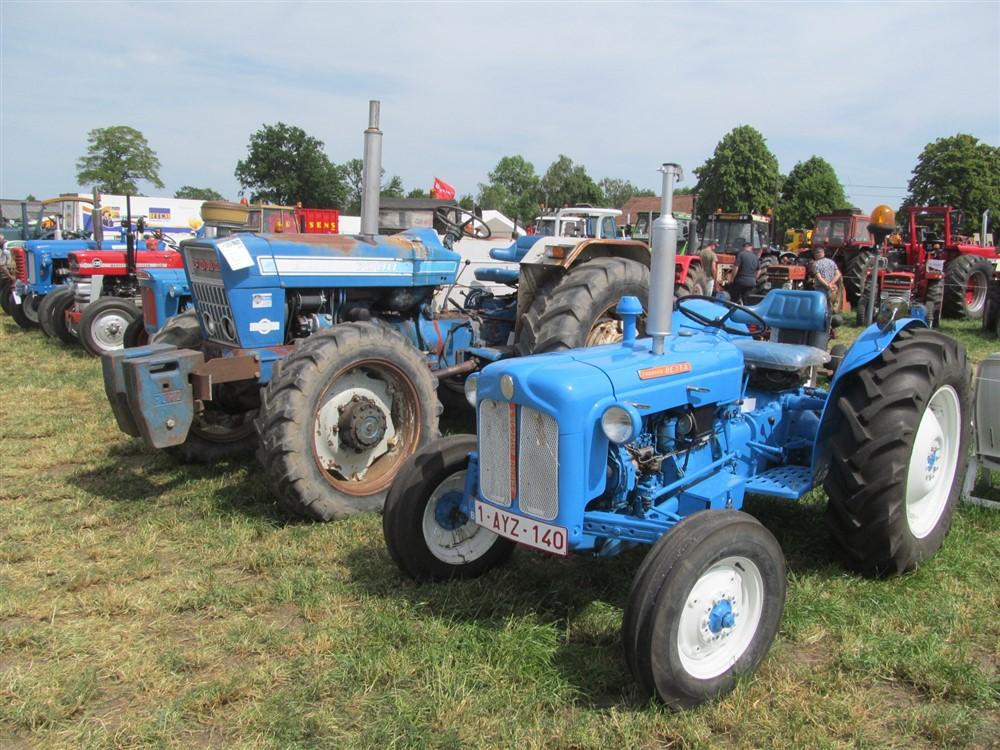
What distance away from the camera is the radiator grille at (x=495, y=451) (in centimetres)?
294

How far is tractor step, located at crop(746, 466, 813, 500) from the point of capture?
338 centimetres

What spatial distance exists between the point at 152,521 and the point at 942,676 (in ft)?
12.4

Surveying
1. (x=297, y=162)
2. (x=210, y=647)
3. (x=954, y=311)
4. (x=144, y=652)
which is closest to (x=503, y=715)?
(x=210, y=647)

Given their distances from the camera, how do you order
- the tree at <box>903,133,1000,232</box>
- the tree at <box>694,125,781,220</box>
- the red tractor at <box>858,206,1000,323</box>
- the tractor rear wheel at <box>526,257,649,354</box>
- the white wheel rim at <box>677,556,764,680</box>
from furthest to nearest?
the tree at <box>694,125,781,220</box> → the tree at <box>903,133,1000,232</box> → the red tractor at <box>858,206,1000,323</box> → the tractor rear wheel at <box>526,257,649,354</box> → the white wheel rim at <box>677,556,764,680</box>

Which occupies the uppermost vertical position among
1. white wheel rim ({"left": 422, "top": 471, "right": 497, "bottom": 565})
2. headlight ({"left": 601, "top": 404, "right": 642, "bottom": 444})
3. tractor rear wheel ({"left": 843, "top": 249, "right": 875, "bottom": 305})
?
tractor rear wheel ({"left": 843, "top": 249, "right": 875, "bottom": 305})

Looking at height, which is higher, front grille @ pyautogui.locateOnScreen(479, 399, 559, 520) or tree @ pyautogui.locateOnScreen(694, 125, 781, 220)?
tree @ pyautogui.locateOnScreen(694, 125, 781, 220)

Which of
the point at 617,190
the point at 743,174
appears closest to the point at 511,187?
the point at 617,190

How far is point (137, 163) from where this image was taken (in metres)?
65.1

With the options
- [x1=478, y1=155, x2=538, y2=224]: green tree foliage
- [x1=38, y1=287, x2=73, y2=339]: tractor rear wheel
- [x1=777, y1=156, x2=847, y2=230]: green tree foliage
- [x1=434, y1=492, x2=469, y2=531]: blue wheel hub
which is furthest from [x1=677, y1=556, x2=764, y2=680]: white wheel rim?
[x1=478, y1=155, x2=538, y2=224]: green tree foliage

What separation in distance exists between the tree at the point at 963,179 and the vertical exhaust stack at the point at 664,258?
37455 millimetres

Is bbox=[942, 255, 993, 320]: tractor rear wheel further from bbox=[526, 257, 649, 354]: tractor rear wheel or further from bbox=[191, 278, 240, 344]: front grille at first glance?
bbox=[191, 278, 240, 344]: front grille

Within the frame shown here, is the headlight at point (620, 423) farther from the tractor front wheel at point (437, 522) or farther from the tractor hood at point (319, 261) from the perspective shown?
the tractor hood at point (319, 261)

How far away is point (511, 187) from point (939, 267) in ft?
240

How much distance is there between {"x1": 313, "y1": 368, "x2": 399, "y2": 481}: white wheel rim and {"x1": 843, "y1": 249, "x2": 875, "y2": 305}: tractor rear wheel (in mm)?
11085
